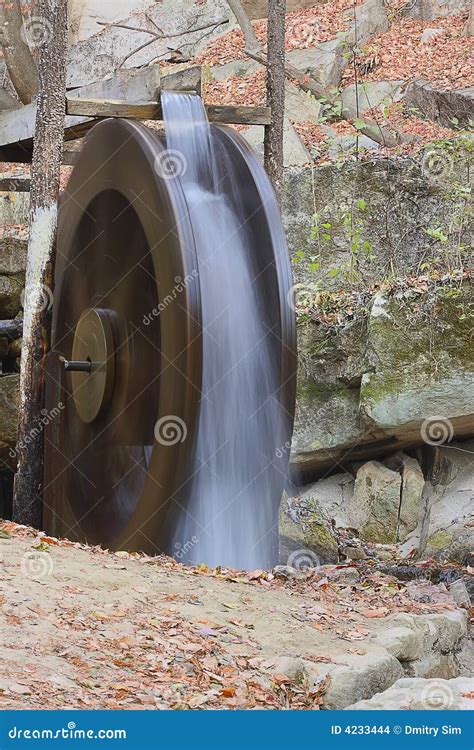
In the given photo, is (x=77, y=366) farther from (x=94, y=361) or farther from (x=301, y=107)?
(x=301, y=107)

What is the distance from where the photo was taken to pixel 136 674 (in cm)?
376

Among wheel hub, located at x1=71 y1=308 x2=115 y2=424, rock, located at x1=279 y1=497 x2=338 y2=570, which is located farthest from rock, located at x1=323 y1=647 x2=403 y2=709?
rock, located at x1=279 y1=497 x2=338 y2=570

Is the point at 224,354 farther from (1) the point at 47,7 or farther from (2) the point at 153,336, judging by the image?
(1) the point at 47,7

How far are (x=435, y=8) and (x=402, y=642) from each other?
15.4 meters

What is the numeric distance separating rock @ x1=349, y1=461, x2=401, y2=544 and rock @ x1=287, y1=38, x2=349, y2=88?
851 cm

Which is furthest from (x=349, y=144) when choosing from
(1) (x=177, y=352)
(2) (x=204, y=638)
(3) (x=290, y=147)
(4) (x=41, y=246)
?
(2) (x=204, y=638)

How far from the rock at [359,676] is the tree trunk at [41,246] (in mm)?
4392

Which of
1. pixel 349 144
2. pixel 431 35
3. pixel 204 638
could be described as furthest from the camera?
pixel 431 35

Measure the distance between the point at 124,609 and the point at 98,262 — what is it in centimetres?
402

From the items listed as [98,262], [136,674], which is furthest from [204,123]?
[136,674]

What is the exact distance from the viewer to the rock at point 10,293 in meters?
11.9

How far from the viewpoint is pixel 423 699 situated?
332 centimetres

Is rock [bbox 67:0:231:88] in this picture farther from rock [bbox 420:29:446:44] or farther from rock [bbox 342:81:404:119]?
rock [bbox 342:81:404:119]

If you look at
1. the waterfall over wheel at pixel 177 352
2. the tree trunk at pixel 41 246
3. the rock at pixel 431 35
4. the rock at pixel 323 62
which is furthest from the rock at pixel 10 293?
the rock at pixel 431 35
